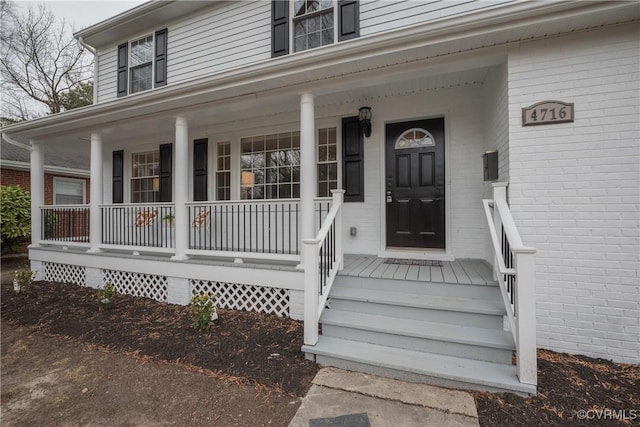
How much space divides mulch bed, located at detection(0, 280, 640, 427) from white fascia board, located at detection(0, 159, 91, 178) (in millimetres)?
6448

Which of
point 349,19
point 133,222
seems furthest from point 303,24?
point 133,222

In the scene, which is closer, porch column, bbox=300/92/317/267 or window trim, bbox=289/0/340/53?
porch column, bbox=300/92/317/267

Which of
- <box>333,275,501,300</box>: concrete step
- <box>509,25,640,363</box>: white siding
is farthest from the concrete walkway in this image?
<box>509,25,640,363</box>: white siding

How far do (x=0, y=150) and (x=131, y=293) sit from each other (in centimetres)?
930

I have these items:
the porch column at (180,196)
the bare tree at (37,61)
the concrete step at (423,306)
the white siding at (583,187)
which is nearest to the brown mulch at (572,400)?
the white siding at (583,187)

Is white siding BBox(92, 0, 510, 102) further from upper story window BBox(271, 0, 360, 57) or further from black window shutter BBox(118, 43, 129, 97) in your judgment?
black window shutter BBox(118, 43, 129, 97)

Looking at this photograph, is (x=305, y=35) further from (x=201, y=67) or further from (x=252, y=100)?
(x=201, y=67)

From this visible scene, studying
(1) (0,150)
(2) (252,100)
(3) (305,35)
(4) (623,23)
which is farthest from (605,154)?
(1) (0,150)

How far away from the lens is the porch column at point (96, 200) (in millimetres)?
5148

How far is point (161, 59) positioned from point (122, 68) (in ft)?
4.06

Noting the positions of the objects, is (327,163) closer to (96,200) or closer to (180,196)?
(180,196)

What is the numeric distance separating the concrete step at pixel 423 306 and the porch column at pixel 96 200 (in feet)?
15.4

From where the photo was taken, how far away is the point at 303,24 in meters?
4.91

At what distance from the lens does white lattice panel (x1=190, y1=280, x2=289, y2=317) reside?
12.5ft
